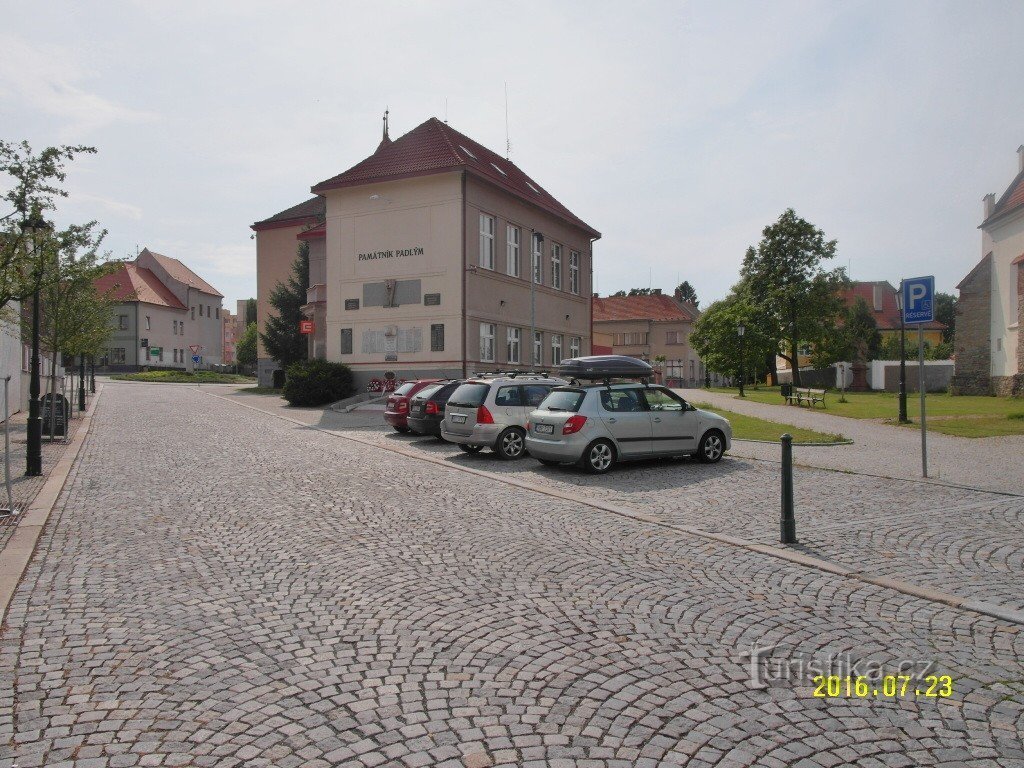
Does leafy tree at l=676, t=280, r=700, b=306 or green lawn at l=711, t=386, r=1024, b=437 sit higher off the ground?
leafy tree at l=676, t=280, r=700, b=306

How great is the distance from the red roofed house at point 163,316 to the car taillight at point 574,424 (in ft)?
239

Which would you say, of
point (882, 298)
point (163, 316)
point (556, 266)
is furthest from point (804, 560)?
point (882, 298)

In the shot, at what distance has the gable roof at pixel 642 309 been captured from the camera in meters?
94.3

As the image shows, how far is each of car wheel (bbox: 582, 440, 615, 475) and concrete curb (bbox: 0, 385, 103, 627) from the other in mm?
7777

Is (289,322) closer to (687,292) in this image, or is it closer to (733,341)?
(733,341)

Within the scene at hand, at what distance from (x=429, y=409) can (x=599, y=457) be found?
21.3 ft

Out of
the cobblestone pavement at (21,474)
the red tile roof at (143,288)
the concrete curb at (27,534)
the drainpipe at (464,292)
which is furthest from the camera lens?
the red tile roof at (143,288)

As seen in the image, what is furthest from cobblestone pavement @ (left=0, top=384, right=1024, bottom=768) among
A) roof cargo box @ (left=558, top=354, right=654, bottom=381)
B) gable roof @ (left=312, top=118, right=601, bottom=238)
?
gable roof @ (left=312, top=118, right=601, bottom=238)

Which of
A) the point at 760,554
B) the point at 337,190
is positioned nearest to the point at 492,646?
the point at 760,554

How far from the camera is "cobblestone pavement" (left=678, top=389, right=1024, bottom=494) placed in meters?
13.0

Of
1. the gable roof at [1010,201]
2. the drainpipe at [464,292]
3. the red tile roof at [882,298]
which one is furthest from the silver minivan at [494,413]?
the red tile roof at [882,298]

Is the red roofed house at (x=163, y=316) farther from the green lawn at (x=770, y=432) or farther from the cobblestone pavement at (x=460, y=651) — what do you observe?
the cobblestone pavement at (x=460, y=651)

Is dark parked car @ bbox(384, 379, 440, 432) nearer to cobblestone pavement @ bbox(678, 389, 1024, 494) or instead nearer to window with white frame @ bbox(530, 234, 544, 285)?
cobblestone pavement @ bbox(678, 389, 1024, 494)

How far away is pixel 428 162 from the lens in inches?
1344
